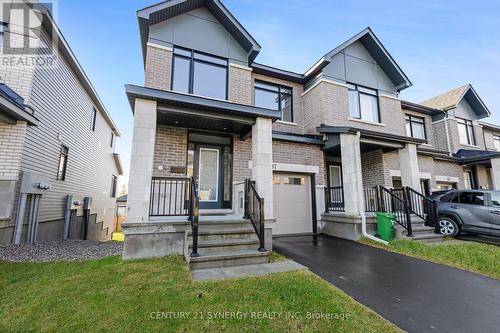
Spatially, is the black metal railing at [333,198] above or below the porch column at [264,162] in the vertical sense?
below

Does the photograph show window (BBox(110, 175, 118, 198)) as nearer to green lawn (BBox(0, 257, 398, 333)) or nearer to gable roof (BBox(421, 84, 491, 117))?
green lawn (BBox(0, 257, 398, 333))

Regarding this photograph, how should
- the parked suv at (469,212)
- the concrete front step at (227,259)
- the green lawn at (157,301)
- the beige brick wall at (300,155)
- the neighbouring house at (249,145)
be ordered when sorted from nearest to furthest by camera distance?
the green lawn at (157,301), the concrete front step at (227,259), the neighbouring house at (249,145), the parked suv at (469,212), the beige brick wall at (300,155)

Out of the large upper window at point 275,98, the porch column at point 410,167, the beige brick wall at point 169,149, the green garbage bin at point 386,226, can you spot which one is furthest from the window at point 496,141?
the beige brick wall at point 169,149

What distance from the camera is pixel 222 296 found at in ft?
10.5

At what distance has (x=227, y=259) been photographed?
4.49 metres

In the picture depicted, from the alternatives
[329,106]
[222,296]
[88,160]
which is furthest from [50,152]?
[329,106]

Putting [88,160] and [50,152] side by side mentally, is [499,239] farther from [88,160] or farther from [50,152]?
[88,160]

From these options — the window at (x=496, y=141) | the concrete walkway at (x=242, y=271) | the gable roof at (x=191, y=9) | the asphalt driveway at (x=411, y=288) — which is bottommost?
the asphalt driveway at (x=411, y=288)

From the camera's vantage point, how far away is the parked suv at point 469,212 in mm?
7030

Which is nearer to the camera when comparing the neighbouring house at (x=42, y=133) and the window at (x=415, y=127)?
the neighbouring house at (x=42, y=133)

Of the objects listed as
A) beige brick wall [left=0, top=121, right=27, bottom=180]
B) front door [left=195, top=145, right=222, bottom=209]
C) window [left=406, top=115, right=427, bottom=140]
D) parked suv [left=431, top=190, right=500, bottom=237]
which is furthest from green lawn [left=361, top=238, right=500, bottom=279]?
beige brick wall [left=0, top=121, right=27, bottom=180]

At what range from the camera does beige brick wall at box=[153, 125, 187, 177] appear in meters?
6.67

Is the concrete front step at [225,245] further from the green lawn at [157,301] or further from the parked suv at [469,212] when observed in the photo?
the parked suv at [469,212]

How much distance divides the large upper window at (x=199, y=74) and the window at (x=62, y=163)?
6112mm
